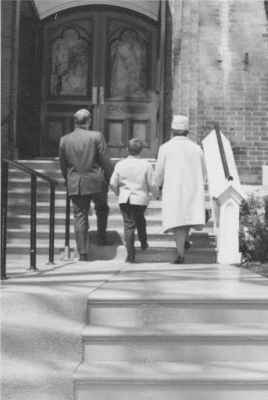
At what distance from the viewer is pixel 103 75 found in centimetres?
1184

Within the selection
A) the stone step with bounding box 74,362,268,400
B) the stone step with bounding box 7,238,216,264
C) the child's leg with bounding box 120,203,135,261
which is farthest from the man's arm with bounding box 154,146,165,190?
the stone step with bounding box 74,362,268,400

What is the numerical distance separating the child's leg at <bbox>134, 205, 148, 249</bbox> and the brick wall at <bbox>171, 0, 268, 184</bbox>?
3564mm

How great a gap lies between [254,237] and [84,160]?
6.85ft

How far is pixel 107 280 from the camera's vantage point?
19.0ft

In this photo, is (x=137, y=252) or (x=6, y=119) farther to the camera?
(x=6, y=119)

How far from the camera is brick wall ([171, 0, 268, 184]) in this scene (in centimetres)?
1119

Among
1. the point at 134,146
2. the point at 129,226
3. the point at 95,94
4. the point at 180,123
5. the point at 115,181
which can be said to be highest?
the point at 95,94

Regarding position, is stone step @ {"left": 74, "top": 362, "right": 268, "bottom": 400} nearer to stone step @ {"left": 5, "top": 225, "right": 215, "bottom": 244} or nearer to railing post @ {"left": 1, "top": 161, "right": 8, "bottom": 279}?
railing post @ {"left": 1, "top": 161, "right": 8, "bottom": 279}

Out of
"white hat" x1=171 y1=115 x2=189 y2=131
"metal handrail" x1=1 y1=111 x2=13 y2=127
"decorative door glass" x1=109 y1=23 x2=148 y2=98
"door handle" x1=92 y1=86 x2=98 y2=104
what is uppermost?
"decorative door glass" x1=109 y1=23 x2=148 y2=98

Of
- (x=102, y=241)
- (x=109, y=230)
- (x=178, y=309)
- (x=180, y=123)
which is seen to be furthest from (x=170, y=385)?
(x=109, y=230)

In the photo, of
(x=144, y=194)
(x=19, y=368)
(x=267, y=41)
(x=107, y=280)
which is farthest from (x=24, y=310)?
(x=267, y=41)

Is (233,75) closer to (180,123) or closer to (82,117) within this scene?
(180,123)

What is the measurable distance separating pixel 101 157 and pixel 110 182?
0.94 ft

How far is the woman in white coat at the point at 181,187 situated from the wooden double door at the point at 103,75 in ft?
13.6
